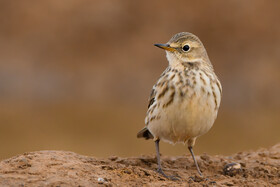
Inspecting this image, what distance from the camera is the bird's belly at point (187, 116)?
737 centimetres

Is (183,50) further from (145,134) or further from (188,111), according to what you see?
(145,134)

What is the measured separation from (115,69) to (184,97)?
1384 cm

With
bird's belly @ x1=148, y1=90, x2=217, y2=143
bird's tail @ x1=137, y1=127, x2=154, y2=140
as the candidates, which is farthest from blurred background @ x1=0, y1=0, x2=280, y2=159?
bird's belly @ x1=148, y1=90, x2=217, y2=143

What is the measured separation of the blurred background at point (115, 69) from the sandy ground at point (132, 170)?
5.30 meters

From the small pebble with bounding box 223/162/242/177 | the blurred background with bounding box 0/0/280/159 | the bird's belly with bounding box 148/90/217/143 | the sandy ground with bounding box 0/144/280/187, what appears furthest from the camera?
the blurred background with bounding box 0/0/280/159

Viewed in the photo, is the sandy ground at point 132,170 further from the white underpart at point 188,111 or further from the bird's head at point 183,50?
the bird's head at point 183,50

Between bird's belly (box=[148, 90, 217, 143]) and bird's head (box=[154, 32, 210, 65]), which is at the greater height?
bird's head (box=[154, 32, 210, 65])

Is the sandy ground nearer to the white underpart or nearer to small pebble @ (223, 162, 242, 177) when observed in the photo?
small pebble @ (223, 162, 242, 177)

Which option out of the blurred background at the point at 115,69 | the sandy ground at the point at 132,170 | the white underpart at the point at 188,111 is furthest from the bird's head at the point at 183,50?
the blurred background at the point at 115,69

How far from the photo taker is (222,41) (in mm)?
22875

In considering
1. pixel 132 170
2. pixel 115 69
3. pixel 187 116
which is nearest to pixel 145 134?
pixel 187 116

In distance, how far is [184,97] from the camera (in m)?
7.38

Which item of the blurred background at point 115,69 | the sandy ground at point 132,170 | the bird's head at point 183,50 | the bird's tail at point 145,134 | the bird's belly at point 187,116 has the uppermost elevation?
the blurred background at point 115,69

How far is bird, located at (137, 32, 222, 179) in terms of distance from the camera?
7395 millimetres
